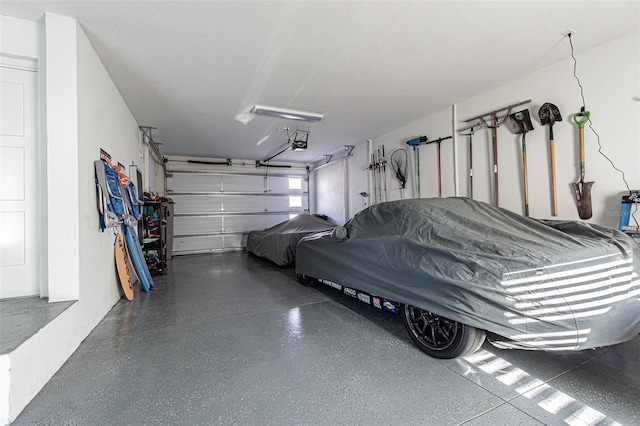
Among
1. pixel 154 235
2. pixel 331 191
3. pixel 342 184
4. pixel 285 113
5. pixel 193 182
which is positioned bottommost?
pixel 154 235

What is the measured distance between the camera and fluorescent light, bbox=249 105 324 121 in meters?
4.27

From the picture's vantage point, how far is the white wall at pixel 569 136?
2639 mm

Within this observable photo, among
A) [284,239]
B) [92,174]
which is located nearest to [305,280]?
[284,239]

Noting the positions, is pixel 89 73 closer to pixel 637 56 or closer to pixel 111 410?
pixel 111 410

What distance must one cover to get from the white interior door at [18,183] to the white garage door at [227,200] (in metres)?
5.60

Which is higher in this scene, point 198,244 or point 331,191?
point 331,191

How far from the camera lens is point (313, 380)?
1.73 m

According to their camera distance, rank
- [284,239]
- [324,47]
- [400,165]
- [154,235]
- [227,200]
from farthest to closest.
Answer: [227,200] → [400,165] → [284,239] → [154,235] → [324,47]

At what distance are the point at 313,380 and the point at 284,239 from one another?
3682 millimetres

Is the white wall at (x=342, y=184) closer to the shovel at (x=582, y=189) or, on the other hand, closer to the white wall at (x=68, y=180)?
the shovel at (x=582, y=189)

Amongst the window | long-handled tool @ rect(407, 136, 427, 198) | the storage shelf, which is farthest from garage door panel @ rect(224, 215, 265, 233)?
long-handled tool @ rect(407, 136, 427, 198)

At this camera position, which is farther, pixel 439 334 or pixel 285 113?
pixel 285 113

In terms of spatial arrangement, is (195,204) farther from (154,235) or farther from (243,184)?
(154,235)

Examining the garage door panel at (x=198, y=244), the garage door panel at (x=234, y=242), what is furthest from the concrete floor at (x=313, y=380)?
the garage door panel at (x=234, y=242)
